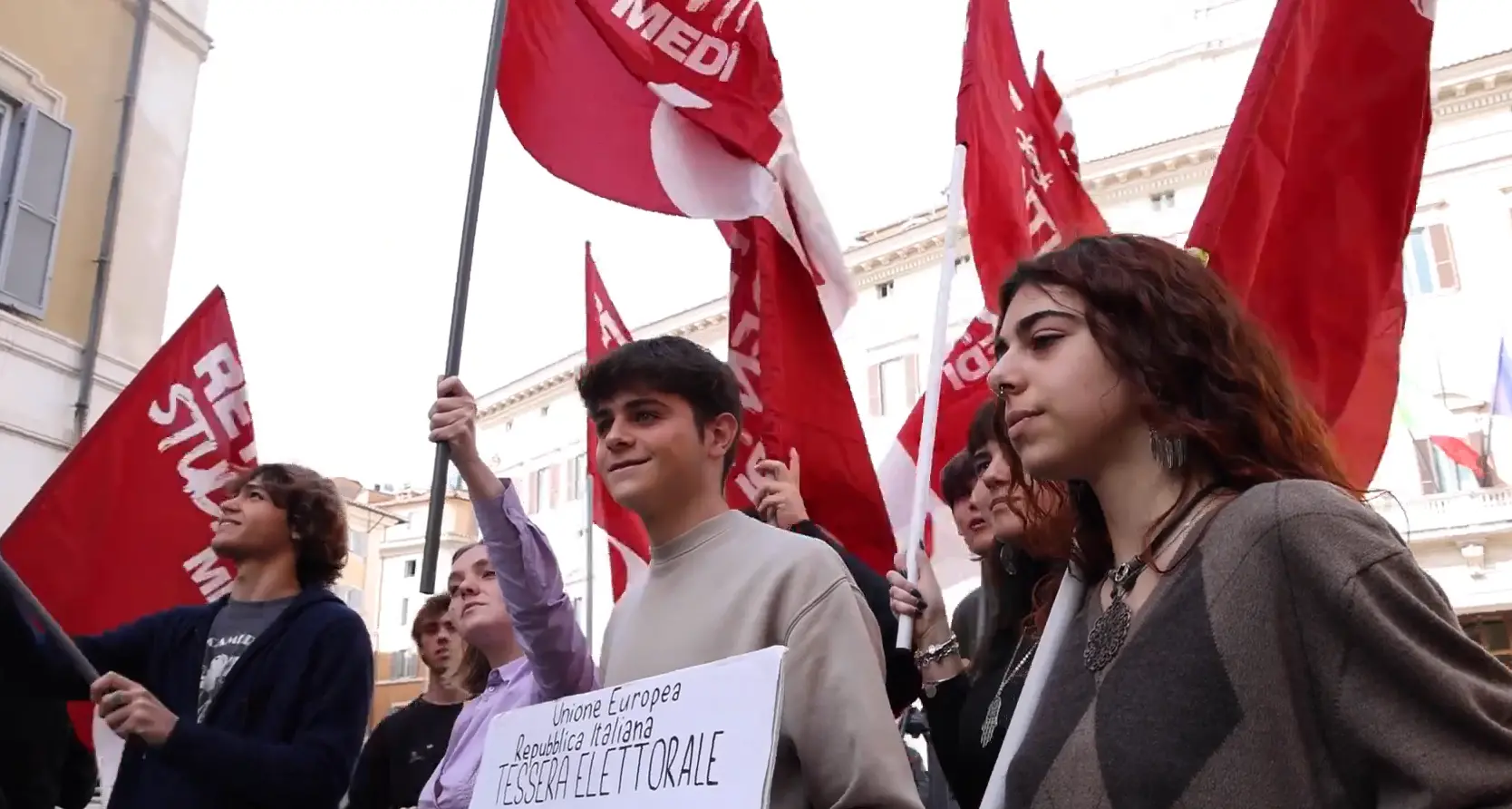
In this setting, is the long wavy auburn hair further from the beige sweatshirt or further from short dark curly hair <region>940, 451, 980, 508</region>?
short dark curly hair <region>940, 451, 980, 508</region>

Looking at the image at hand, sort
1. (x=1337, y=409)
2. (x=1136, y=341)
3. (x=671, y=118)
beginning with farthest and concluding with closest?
(x=671, y=118) → (x=1337, y=409) → (x=1136, y=341)

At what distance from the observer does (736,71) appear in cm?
450

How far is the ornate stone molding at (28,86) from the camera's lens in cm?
886

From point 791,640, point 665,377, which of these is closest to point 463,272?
point 665,377

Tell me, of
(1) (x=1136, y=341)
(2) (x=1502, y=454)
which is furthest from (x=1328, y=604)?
(2) (x=1502, y=454)

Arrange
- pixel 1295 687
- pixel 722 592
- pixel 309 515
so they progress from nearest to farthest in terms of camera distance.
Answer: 1. pixel 1295 687
2. pixel 722 592
3. pixel 309 515

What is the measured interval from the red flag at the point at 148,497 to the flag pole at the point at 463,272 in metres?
2.13

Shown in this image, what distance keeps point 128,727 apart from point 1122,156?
23781 mm

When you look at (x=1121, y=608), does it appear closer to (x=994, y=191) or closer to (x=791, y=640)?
(x=791, y=640)

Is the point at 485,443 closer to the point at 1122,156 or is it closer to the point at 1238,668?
the point at 1122,156

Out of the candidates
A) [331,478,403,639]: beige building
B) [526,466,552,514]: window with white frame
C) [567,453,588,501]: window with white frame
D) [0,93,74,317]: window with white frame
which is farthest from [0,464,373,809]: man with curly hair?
[331,478,403,639]: beige building

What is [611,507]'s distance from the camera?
5.60 m

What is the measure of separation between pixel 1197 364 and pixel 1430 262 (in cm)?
2129

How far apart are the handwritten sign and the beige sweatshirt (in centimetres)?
11
